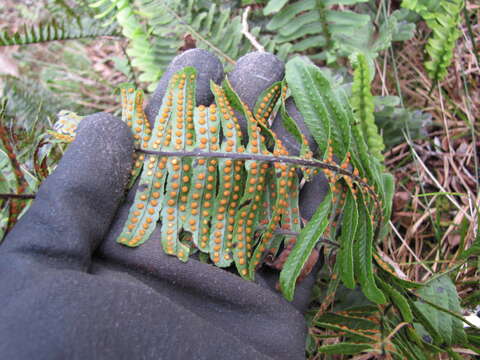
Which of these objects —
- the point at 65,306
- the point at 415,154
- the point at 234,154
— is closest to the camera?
the point at 65,306

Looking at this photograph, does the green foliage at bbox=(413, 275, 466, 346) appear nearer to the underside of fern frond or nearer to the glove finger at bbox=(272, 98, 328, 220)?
the underside of fern frond

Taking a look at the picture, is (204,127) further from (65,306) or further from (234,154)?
(65,306)

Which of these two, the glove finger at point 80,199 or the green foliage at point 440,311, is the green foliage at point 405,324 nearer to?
the green foliage at point 440,311

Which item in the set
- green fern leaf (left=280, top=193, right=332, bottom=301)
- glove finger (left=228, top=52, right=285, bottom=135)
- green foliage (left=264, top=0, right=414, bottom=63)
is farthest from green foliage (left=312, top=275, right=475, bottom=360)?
green foliage (left=264, top=0, right=414, bottom=63)

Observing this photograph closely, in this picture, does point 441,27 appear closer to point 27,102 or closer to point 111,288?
point 111,288

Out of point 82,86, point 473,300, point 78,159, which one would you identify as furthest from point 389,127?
point 82,86

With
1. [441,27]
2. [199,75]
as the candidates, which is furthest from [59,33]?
[441,27]
